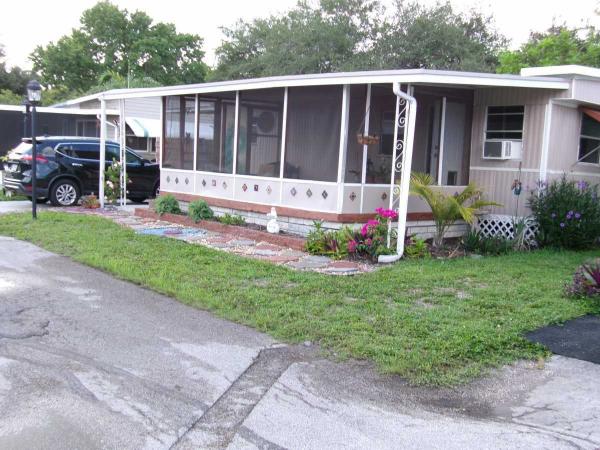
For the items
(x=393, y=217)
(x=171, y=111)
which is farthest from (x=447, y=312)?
(x=171, y=111)

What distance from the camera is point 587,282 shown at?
7105 millimetres

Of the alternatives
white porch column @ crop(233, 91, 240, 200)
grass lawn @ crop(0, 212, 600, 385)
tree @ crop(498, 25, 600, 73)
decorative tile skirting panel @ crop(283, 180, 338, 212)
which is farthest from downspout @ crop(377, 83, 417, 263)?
tree @ crop(498, 25, 600, 73)

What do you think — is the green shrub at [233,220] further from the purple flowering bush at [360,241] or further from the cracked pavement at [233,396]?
the cracked pavement at [233,396]

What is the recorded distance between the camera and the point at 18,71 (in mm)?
48281

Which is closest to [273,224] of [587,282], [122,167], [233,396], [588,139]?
[587,282]

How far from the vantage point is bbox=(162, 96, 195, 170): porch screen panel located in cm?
1375

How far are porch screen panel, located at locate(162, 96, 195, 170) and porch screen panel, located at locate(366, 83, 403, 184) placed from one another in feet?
15.6

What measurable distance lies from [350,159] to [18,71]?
45.2 m

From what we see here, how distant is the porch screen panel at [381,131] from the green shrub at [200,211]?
12.1 feet

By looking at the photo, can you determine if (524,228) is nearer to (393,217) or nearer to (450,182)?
(450,182)

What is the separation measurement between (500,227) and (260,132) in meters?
4.76

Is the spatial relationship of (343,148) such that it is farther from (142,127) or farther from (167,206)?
(142,127)

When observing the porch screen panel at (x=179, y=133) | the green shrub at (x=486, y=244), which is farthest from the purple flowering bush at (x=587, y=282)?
the porch screen panel at (x=179, y=133)

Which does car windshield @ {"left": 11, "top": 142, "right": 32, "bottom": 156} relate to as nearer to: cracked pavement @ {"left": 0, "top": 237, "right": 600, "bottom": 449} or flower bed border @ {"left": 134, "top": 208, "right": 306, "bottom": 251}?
flower bed border @ {"left": 134, "top": 208, "right": 306, "bottom": 251}
